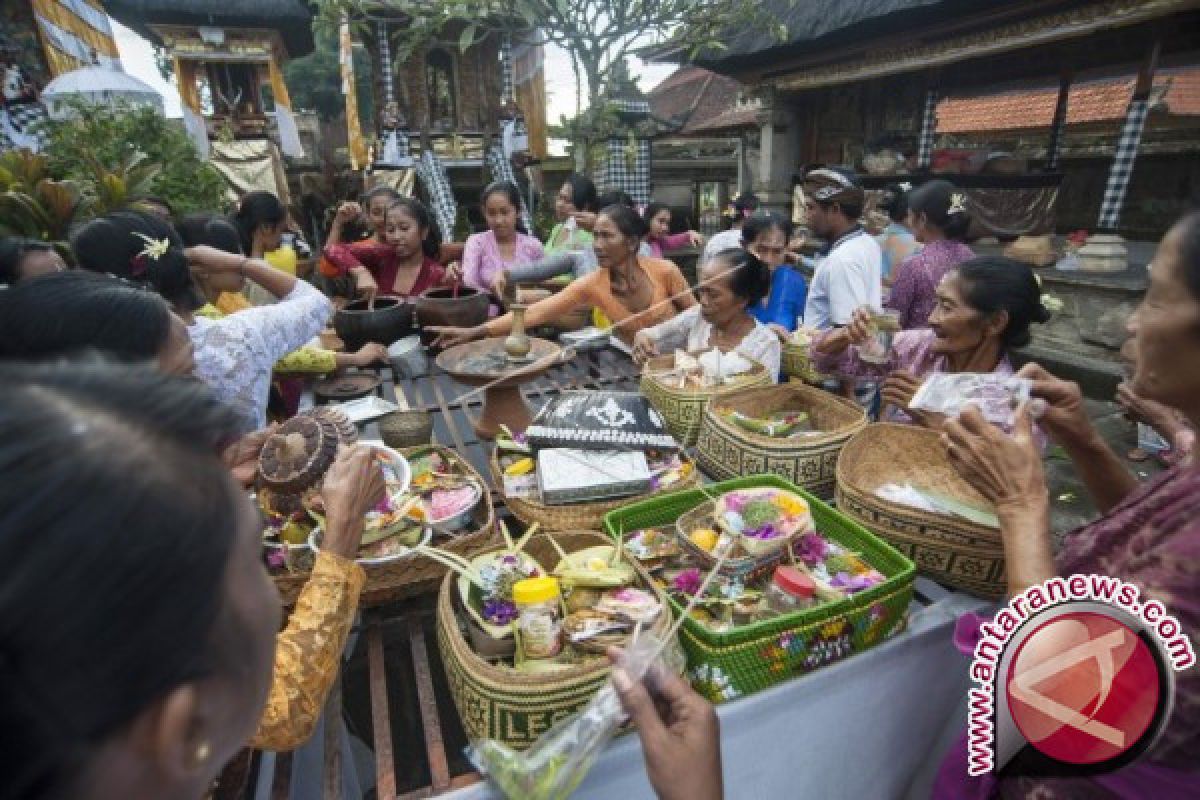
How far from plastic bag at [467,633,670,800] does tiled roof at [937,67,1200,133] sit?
41.4ft

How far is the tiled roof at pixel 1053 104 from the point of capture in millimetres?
9156

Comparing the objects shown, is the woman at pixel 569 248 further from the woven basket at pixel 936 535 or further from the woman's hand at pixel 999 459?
the woman's hand at pixel 999 459

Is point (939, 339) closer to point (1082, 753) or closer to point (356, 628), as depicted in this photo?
point (1082, 753)

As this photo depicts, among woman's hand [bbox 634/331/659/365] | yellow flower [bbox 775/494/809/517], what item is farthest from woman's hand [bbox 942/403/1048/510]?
woman's hand [bbox 634/331/659/365]

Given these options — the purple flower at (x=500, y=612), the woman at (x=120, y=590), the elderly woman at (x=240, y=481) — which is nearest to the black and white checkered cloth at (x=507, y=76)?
the elderly woman at (x=240, y=481)

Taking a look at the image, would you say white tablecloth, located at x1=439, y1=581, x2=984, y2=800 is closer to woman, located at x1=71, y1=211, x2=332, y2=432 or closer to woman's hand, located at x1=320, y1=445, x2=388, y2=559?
woman's hand, located at x1=320, y1=445, x2=388, y2=559

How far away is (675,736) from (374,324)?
304cm

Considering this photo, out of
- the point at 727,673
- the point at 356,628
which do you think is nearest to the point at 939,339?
the point at 727,673

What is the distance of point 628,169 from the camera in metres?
12.6

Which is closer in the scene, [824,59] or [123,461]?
[123,461]

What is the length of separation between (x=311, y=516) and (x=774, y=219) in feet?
12.0

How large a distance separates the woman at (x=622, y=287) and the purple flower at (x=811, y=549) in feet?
6.98

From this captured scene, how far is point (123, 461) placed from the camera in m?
0.59

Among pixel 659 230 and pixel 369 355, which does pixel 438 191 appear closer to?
pixel 659 230
